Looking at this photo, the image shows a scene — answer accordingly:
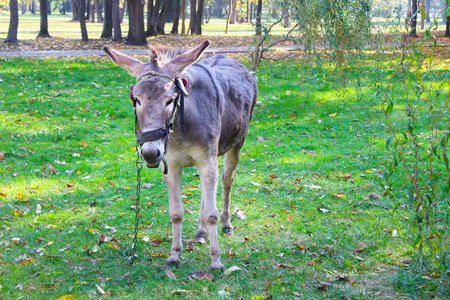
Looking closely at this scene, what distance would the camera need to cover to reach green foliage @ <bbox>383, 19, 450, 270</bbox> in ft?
12.5

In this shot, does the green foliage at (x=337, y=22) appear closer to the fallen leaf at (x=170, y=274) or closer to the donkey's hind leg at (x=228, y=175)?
the donkey's hind leg at (x=228, y=175)

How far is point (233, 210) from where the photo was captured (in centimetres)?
655

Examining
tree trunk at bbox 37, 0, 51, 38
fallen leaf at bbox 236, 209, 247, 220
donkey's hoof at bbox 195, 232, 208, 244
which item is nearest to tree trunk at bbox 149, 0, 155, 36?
tree trunk at bbox 37, 0, 51, 38

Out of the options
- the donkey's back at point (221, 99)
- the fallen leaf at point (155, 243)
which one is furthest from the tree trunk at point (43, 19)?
the fallen leaf at point (155, 243)

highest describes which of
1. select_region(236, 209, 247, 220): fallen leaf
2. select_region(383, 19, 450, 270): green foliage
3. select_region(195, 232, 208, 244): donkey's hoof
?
select_region(383, 19, 450, 270): green foliage

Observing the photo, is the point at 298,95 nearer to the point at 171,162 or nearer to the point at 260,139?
the point at 260,139

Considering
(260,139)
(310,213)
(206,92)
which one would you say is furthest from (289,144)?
(206,92)

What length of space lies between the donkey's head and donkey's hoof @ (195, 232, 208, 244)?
204 cm

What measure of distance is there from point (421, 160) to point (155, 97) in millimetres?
2603

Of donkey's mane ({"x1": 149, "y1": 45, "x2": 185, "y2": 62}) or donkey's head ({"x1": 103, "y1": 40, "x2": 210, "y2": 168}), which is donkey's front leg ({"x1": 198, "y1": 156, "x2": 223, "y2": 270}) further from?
donkey's mane ({"x1": 149, "y1": 45, "x2": 185, "y2": 62})

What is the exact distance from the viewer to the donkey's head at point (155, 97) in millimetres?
3807

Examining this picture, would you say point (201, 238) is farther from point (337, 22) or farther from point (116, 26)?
point (116, 26)

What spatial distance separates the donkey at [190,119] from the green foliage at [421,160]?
180 cm

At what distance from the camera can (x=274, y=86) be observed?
567 inches
